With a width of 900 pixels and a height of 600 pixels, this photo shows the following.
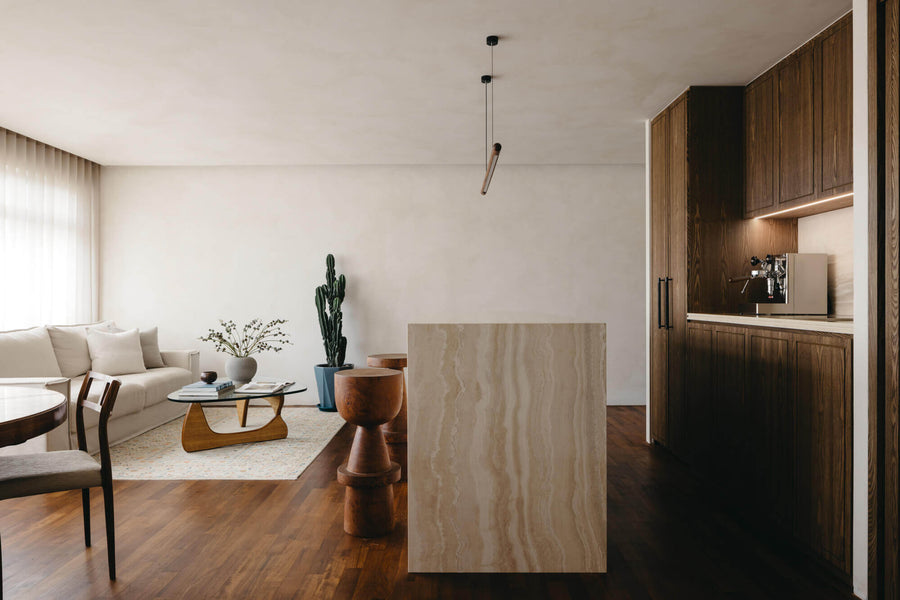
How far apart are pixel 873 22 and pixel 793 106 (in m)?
1.14

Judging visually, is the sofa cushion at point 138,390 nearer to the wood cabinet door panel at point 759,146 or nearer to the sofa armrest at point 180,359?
the sofa armrest at point 180,359

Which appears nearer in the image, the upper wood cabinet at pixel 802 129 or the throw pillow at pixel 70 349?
the upper wood cabinet at pixel 802 129

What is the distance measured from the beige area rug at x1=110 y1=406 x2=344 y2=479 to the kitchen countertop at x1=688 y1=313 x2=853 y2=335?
2715 mm

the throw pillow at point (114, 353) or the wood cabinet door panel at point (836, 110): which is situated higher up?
the wood cabinet door panel at point (836, 110)

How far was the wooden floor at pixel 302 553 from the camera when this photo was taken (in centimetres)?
211

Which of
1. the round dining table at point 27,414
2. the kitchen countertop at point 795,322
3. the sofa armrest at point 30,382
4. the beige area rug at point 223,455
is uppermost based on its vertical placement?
the kitchen countertop at point 795,322

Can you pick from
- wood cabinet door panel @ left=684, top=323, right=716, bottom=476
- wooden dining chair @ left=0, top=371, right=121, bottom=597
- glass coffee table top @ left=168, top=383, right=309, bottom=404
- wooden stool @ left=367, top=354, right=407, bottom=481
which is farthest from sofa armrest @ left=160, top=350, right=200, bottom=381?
wood cabinet door panel @ left=684, top=323, right=716, bottom=476

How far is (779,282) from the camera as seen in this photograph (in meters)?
3.24

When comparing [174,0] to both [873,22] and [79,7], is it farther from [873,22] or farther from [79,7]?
[873,22]

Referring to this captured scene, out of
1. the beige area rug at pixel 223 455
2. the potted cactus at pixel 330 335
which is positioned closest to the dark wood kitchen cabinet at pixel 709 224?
the beige area rug at pixel 223 455

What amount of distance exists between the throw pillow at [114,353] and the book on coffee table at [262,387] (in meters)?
1.32

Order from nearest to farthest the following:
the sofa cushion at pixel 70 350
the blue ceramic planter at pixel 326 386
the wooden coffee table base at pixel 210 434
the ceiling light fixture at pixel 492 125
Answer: the ceiling light fixture at pixel 492 125 < the wooden coffee table base at pixel 210 434 < the sofa cushion at pixel 70 350 < the blue ceramic planter at pixel 326 386

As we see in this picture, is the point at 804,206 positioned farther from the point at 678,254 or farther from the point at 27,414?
the point at 27,414
